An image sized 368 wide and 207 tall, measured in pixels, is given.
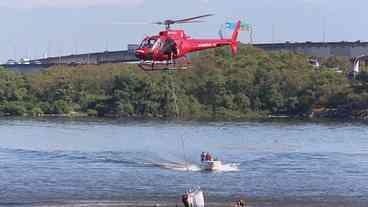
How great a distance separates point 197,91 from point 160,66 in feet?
394

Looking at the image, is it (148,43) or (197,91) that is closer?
(148,43)

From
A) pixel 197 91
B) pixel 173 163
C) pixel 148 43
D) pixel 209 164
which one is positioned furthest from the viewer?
pixel 197 91

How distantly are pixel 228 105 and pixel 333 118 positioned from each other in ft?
56.2

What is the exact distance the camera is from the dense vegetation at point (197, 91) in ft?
562

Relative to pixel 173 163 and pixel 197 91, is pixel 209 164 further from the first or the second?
pixel 197 91

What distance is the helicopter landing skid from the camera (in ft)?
184

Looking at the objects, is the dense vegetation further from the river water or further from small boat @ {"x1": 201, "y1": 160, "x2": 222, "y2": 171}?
small boat @ {"x1": 201, "y1": 160, "x2": 222, "y2": 171}

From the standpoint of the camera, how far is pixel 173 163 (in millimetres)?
82500

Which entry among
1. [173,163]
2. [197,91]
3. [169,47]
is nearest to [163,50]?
[169,47]

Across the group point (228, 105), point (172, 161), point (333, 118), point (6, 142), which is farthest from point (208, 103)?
point (172, 161)

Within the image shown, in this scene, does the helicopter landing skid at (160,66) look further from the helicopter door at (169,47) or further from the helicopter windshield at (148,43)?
the helicopter windshield at (148,43)

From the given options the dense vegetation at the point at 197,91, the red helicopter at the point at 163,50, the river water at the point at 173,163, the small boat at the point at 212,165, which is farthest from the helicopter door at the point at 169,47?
the dense vegetation at the point at 197,91

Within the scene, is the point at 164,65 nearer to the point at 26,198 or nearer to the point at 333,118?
the point at 26,198

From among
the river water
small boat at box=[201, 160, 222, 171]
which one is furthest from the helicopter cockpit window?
small boat at box=[201, 160, 222, 171]
